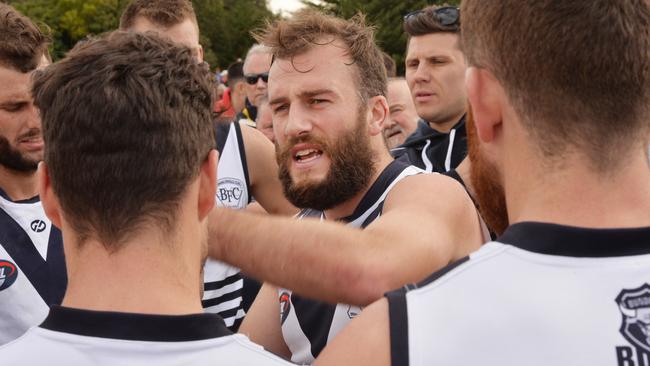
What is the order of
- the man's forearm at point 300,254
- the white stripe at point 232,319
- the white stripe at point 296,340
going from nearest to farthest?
the man's forearm at point 300,254
the white stripe at point 296,340
the white stripe at point 232,319

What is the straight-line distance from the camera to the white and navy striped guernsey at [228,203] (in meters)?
4.85

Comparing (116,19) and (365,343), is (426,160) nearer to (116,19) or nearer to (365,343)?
(365,343)

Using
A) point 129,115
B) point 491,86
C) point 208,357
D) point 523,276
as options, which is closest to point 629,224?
point 523,276

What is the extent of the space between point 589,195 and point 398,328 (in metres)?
0.48

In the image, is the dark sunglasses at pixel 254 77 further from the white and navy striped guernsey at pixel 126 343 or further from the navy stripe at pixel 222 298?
the white and navy striped guernsey at pixel 126 343

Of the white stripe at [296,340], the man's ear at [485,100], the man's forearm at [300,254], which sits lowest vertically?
the white stripe at [296,340]

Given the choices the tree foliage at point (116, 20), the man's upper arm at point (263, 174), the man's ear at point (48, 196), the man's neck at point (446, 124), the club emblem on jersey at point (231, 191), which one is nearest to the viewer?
the man's ear at point (48, 196)

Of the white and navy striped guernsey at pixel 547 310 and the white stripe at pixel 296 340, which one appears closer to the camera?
the white and navy striped guernsey at pixel 547 310

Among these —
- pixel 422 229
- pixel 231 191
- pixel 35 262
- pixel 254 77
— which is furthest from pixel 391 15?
pixel 422 229

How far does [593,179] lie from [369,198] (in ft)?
6.45

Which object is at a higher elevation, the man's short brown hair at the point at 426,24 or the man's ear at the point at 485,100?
the man's ear at the point at 485,100

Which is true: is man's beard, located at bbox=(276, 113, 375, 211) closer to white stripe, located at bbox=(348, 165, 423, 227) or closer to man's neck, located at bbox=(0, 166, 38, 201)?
white stripe, located at bbox=(348, 165, 423, 227)

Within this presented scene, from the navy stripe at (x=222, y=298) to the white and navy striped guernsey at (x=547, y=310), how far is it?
3.31 metres

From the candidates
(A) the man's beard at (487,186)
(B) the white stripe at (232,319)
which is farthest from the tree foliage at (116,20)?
(A) the man's beard at (487,186)
